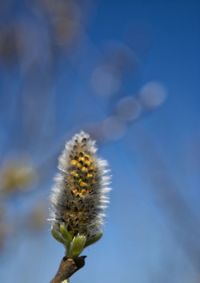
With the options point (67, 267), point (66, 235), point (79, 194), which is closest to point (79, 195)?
point (79, 194)

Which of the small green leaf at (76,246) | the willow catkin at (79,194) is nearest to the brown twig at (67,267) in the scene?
the small green leaf at (76,246)

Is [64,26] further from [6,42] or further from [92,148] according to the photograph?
[92,148]

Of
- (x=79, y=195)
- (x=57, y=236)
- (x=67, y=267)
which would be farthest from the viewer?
(x=79, y=195)

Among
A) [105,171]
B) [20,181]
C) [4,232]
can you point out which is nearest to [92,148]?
[105,171]

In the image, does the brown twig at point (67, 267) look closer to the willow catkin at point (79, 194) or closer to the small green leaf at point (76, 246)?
the small green leaf at point (76, 246)

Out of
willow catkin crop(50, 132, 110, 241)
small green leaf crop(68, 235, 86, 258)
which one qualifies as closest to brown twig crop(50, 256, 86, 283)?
small green leaf crop(68, 235, 86, 258)

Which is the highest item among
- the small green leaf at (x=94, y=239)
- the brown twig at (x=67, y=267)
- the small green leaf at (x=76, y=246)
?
the small green leaf at (x=94, y=239)

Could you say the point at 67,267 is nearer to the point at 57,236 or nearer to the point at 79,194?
the point at 57,236
